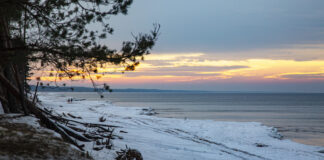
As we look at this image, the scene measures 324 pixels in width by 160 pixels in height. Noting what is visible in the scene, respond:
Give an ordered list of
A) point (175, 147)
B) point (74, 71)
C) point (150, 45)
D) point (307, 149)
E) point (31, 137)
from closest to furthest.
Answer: point (31, 137)
point (150, 45)
point (74, 71)
point (175, 147)
point (307, 149)

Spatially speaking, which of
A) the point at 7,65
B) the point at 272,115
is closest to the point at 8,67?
the point at 7,65

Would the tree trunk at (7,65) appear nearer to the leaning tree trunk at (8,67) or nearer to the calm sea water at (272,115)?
the leaning tree trunk at (8,67)

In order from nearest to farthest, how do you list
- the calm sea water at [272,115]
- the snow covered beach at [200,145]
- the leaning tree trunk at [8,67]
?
the leaning tree trunk at [8,67] → the snow covered beach at [200,145] → the calm sea water at [272,115]

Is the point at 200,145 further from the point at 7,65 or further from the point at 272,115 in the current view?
the point at 272,115

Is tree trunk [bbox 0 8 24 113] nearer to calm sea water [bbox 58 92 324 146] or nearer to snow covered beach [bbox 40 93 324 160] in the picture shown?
snow covered beach [bbox 40 93 324 160]

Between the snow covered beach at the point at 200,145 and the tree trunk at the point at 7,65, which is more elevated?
the tree trunk at the point at 7,65

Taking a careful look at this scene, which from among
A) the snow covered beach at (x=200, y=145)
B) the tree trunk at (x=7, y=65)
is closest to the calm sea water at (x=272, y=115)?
the snow covered beach at (x=200, y=145)

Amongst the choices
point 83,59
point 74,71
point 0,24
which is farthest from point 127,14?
point 0,24

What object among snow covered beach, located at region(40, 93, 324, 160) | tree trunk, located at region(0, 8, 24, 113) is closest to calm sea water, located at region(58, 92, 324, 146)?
snow covered beach, located at region(40, 93, 324, 160)

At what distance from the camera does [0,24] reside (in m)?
7.47

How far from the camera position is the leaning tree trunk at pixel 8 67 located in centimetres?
659

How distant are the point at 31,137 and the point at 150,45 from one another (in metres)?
3.47

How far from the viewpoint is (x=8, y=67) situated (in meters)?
8.35

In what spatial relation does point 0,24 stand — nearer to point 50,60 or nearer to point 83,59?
point 50,60
